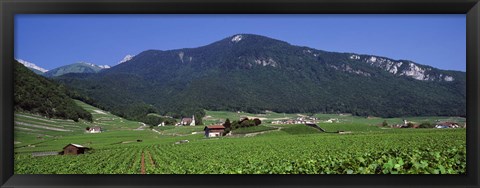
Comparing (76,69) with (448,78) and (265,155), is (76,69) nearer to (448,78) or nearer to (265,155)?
(265,155)

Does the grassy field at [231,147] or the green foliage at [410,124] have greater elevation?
the green foliage at [410,124]

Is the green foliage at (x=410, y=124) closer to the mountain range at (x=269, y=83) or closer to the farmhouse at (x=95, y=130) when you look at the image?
the mountain range at (x=269, y=83)

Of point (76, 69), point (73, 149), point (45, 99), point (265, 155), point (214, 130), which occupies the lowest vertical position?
point (265, 155)

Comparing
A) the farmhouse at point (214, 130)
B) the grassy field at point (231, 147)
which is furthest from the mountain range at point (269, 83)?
the farmhouse at point (214, 130)

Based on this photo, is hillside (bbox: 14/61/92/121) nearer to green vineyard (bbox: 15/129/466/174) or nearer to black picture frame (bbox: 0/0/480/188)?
green vineyard (bbox: 15/129/466/174)

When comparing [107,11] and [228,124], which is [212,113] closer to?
[228,124]

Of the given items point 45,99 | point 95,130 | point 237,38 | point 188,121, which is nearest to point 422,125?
point 188,121
